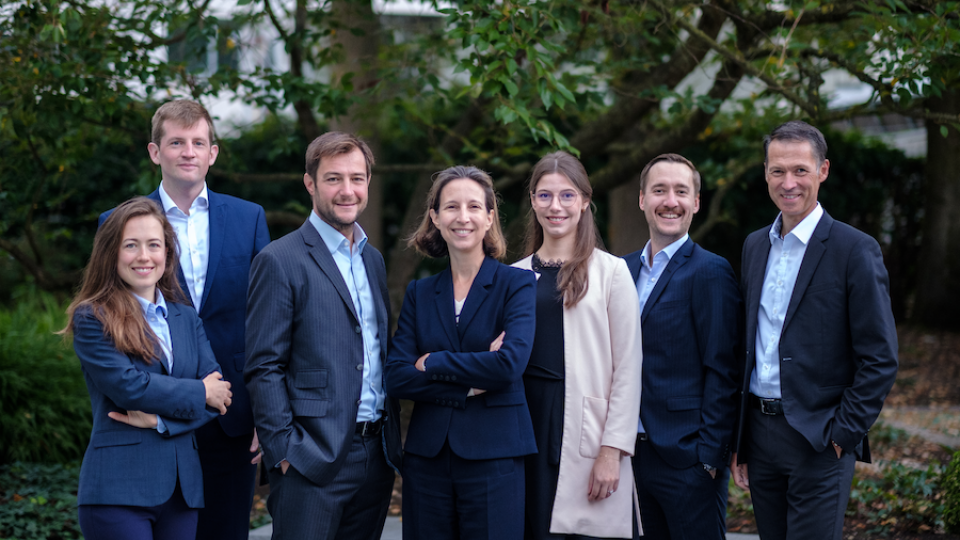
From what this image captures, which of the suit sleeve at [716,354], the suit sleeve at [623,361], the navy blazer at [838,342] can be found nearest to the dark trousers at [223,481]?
the suit sleeve at [623,361]

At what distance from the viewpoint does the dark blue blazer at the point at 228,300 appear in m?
3.19

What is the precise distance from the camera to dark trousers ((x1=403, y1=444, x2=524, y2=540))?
274 cm

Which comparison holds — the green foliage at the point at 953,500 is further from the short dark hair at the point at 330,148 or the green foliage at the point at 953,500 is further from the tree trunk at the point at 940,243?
the tree trunk at the point at 940,243

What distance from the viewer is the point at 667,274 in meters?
3.15

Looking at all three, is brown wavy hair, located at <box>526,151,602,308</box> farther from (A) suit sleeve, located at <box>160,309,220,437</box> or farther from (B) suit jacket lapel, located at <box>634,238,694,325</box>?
(A) suit sleeve, located at <box>160,309,220,437</box>

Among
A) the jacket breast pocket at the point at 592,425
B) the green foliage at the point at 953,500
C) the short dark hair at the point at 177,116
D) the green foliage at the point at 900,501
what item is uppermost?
the short dark hair at the point at 177,116

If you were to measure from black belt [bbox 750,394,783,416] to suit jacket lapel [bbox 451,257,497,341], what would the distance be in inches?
43.4

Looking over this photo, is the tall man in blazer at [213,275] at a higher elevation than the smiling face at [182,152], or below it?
below

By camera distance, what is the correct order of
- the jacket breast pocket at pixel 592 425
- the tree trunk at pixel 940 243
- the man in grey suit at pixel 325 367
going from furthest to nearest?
the tree trunk at pixel 940 243 → the jacket breast pocket at pixel 592 425 → the man in grey suit at pixel 325 367

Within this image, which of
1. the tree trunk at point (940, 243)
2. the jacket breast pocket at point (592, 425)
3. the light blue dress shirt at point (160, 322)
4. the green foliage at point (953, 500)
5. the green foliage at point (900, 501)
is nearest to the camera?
the light blue dress shirt at point (160, 322)

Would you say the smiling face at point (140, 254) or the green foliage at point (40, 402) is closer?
the smiling face at point (140, 254)

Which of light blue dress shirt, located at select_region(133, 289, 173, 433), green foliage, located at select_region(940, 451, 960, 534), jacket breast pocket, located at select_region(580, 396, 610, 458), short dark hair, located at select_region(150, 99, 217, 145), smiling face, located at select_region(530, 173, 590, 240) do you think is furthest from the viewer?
green foliage, located at select_region(940, 451, 960, 534)

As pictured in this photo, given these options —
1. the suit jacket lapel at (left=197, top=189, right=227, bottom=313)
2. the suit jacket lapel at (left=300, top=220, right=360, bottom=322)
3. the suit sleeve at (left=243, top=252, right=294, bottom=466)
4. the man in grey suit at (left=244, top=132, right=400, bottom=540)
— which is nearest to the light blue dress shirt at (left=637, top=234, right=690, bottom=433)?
→ the man in grey suit at (left=244, top=132, right=400, bottom=540)

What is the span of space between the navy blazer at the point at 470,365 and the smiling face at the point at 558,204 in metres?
0.24
